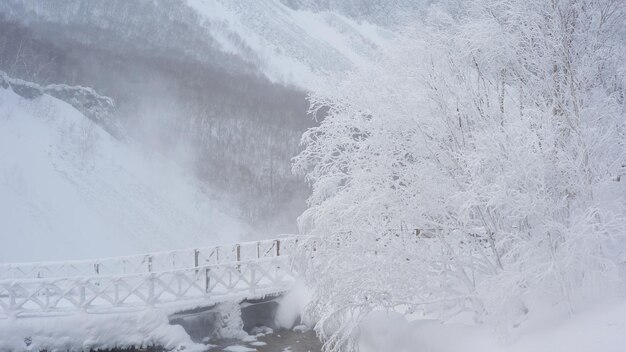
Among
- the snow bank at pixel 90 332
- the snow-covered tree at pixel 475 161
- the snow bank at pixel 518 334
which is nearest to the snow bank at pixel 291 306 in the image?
the snow bank at pixel 90 332

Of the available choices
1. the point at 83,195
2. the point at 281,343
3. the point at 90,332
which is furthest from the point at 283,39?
the point at 90,332

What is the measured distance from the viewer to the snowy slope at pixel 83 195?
115 ft

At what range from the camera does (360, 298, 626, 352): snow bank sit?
8.70m

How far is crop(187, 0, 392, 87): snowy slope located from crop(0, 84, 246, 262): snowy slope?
50.4ft

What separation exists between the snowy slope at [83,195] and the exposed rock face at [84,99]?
761 mm

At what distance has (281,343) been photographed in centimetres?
1692

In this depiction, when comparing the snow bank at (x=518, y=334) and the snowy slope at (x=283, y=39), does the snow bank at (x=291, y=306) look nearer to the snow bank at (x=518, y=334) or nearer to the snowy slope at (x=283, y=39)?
the snow bank at (x=518, y=334)

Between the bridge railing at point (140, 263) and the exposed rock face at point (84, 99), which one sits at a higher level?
the exposed rock face at point (84, 99)

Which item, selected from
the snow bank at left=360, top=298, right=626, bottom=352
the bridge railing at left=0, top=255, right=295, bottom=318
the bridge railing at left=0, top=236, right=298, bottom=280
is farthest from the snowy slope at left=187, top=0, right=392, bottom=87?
A: the snow bank at left=360, top=298, right=626, bottom=352

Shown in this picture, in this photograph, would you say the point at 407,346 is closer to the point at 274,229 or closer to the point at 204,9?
the point at 274,229

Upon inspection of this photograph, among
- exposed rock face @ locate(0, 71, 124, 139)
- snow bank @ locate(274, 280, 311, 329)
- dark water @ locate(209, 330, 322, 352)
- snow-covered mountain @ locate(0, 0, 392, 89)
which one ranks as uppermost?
snow-covered mountain @ locate(0, 0, 392, 89)

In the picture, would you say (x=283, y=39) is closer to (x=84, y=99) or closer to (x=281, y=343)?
(x=84, y=99)

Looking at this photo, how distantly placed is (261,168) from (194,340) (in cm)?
3000

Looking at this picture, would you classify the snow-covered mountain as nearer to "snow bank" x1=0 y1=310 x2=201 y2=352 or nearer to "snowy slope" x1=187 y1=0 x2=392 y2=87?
"snowy slope" x1=187 y1=0 x2=392 y2=87
